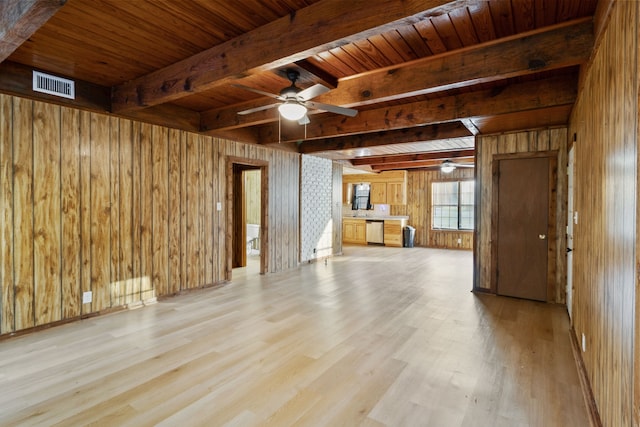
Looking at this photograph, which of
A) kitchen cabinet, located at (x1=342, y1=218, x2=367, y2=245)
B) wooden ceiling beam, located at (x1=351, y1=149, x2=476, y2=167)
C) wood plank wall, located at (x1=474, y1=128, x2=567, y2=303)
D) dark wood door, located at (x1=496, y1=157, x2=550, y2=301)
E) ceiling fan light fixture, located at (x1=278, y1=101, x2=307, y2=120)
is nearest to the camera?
ceiling fan light fixture, located at (x1=278, y1=101, x2=307, y2=120)

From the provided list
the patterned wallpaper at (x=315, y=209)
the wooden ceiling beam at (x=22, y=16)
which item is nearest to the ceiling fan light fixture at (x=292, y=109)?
the wooden ceiling beam at (x=22, y=16)

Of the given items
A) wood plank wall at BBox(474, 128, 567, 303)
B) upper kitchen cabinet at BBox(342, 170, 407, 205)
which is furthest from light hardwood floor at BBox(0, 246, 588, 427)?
upper kitchen cabinet at BBox(342, 170, 407, 205)

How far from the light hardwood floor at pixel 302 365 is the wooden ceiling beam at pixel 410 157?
408cm

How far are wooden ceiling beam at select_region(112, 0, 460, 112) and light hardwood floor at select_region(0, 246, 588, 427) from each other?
2484 millimetres

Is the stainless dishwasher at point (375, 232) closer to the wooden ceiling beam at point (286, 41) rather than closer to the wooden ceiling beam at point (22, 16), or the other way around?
the wooden ceiling beam at point (286, 41)

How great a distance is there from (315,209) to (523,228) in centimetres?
438

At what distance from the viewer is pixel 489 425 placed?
80.7 inches

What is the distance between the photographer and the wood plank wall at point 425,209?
34.0 ft

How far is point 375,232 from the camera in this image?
1121 centimetres

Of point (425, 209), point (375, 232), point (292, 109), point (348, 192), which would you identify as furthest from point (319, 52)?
point (348, 192)

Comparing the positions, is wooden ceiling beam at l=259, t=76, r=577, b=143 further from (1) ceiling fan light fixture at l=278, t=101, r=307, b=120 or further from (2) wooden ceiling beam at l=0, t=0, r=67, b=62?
(2) wooden ceiling beam at l=0, t=0, r=67, b=62

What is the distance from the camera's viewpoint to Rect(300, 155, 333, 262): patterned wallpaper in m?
7.47

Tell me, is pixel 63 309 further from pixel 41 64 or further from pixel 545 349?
pixel 545 349

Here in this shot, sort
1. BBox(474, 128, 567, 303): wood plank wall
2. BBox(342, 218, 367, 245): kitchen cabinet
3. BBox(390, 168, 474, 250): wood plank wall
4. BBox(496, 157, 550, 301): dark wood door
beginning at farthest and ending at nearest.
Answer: BBox(342, 218, 367, 245): kitchen cabinet, BBox(390, 168, 474, 250): wood plank wall, BBox(496, 157, 550, 301): dark wood door, BBox(474, 128, 567, 303): wood plank wall
